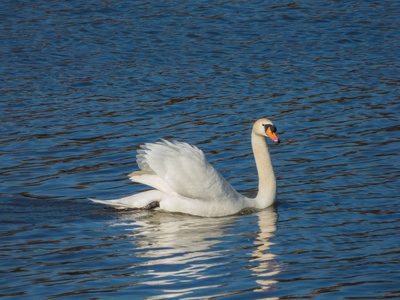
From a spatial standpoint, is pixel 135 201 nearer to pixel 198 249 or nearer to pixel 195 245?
pixel 195 245

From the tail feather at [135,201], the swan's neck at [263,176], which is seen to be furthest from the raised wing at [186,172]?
the swan's neck at [263,176]

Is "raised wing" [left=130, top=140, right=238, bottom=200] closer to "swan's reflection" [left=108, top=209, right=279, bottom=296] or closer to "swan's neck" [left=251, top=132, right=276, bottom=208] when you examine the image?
"swan's reflection" [left=108, top=209, right=279, bottom=296]

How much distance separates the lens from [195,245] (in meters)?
9.15

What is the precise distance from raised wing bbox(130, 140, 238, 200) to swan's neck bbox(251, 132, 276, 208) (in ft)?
1.66

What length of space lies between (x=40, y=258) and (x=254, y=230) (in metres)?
2.68

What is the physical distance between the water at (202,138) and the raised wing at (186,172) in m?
0.39

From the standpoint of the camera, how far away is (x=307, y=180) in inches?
465

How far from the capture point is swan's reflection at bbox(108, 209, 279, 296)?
8.15 m

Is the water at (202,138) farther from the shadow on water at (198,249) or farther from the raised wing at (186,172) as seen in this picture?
the raised wing at (186,172)

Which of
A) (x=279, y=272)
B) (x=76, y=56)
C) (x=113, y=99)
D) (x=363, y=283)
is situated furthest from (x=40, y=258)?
(x=76, y=56)

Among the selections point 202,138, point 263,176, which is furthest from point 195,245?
point 202,138

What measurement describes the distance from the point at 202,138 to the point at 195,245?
192 inches

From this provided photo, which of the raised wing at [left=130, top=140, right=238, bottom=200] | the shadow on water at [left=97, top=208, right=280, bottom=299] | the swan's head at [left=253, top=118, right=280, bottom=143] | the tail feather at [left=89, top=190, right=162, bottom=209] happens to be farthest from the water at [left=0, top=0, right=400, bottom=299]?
the swan's head at [left=253, top=118, right=280, bottom=143]

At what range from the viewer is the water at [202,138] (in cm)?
823
